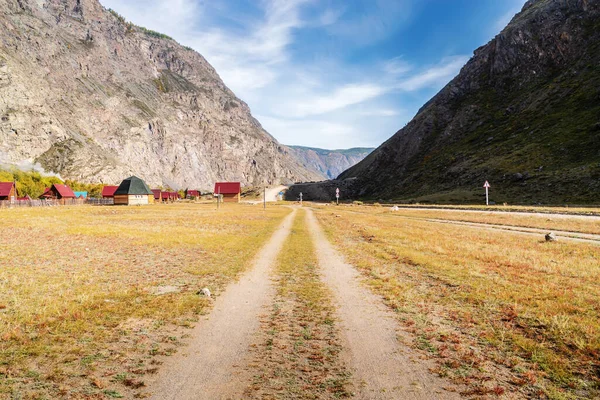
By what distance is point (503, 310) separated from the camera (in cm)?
896

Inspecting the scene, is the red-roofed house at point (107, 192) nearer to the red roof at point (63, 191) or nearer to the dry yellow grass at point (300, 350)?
the red roof at point (63, 191)

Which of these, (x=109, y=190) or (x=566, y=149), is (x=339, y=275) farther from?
(x=109, y=190)

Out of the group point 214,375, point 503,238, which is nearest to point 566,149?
point 503,238

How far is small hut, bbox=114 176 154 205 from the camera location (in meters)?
101

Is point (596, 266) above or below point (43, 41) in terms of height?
below

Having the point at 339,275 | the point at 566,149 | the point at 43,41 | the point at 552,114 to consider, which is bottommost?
the point at 339,275

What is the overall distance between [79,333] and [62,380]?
7.74 feet

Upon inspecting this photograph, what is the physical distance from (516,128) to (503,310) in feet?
388

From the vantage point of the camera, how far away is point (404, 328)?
8.00 m

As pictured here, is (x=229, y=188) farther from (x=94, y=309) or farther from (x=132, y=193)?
(x=94, y=309)

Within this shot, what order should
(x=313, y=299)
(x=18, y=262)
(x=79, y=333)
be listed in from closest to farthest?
(x=79, y=333)
(x=313, y=299)
(x=18, y=262)

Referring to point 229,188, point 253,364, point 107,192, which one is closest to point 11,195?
point 107,192

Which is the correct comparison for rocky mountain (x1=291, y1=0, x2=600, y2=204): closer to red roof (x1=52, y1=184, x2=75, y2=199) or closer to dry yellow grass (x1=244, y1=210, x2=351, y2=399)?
dry yellow grass (x1=244, y1=210, x2=351, y2=399)

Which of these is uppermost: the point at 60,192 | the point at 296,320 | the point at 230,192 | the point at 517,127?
the point at 517,127
